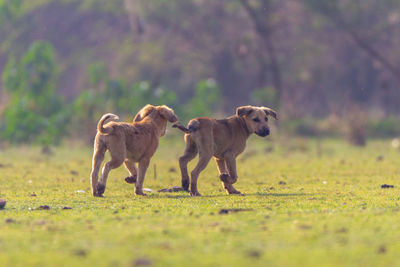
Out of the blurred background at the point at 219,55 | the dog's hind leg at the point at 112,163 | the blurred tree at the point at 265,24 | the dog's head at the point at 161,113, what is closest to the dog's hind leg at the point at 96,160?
the dog's hind leg at the point at 112,163

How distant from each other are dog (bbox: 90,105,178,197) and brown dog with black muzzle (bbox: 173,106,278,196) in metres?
0.39

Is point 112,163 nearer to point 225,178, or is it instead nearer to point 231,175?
point 225,178

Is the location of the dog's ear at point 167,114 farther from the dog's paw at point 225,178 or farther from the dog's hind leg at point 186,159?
the dog's paw at point 225,178

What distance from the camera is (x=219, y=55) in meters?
44.5

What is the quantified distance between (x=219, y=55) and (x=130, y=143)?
34236mm

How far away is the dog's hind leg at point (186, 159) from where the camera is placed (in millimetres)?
10914

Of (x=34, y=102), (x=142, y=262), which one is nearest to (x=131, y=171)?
(x=142, y=262)

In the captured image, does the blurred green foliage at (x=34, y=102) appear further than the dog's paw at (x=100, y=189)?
Yes

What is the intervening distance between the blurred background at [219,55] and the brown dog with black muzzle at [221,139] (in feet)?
55.0

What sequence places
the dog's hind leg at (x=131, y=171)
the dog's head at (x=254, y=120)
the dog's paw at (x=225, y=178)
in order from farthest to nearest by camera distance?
the dog's head at (x=254, y=120)
the dog's hind leg at (x=131, y=171)
the dog's paw at (x=225, y=178)

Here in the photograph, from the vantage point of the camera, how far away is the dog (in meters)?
10.4

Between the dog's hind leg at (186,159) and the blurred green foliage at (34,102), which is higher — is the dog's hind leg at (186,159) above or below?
below

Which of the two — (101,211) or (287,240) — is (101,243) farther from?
(101,211)

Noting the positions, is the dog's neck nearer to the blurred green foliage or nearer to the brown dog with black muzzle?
the brown dog with black muzzle
